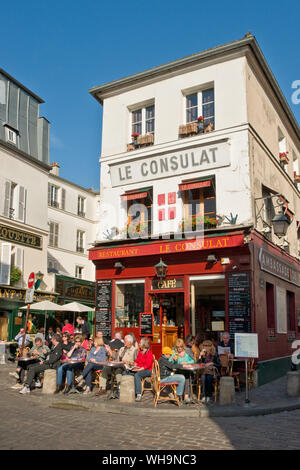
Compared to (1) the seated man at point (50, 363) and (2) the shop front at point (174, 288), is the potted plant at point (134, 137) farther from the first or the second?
(1) the seated man at point (50, 363)

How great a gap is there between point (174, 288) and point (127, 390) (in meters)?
4.73

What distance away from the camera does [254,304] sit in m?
11.9

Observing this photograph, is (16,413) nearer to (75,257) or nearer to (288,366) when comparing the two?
(288,366)

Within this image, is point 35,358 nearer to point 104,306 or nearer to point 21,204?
point 104,306

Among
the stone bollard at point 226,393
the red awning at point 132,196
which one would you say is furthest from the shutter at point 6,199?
the stone bollard at point 226,393

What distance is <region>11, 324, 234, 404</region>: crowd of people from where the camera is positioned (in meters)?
9.32

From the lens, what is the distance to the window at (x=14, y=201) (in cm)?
2115

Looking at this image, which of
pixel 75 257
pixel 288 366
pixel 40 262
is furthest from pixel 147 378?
pixel 75 257

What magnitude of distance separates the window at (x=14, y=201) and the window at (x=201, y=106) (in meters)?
10.8

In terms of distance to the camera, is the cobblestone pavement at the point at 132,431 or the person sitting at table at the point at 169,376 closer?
the cobblestone pavement at the point at 132,431

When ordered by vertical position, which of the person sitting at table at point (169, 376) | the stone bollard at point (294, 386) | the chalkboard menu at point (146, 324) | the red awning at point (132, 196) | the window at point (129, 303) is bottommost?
the stone bollard at point (294, 386)

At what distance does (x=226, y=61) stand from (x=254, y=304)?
759cm

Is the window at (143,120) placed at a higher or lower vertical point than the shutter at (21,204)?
higher

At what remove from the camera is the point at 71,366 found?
10320mm
